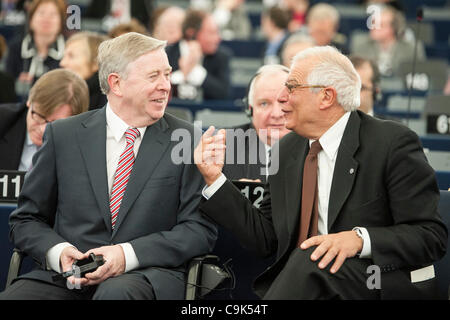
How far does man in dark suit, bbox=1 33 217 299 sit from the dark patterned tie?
1.36ft

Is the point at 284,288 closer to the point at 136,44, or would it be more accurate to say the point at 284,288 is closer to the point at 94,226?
the point at 94,226

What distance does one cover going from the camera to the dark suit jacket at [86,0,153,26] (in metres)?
10.4

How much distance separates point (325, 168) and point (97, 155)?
967mm

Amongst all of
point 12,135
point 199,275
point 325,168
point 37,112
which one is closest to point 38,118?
point 37,112

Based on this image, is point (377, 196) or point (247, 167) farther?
point (247, 167)

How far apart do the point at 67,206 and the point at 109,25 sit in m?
6.69

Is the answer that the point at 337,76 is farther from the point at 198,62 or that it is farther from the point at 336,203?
the point at 198,62

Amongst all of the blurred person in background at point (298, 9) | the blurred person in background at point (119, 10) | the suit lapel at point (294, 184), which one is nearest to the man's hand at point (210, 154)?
the suit lapel at point (294, 184)

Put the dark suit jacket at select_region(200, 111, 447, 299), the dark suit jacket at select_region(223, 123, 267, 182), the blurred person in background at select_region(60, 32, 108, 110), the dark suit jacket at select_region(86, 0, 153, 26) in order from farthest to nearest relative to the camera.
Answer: the dark suit jacket at select_region(86, 0, 153, 26) → the blurred person in background at select_region(60, 32, 108, 110) → the dark suit jacket at select_region(223, 123, 267, 182) → the dark suit jacket at select_region(200, 111, 447, 299)

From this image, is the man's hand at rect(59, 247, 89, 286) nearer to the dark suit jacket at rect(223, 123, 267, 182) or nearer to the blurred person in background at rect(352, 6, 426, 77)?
the dark suit jacket at rect(223, 123, 267, 182)

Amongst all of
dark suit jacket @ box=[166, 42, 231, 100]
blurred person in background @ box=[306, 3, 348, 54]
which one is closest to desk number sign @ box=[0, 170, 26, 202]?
dark suit jacket @ box=[166, 42, 231, 100]

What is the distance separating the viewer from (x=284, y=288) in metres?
3.07

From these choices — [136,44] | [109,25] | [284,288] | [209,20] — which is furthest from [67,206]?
[109,25]

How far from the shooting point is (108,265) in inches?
131
